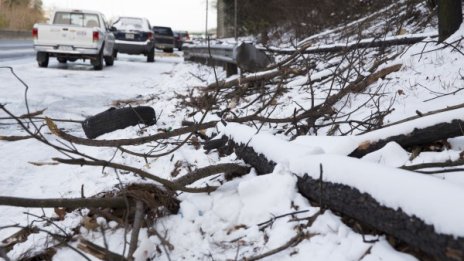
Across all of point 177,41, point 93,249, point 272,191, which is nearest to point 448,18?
point 272,191

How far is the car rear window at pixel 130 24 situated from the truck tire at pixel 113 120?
15.2 m

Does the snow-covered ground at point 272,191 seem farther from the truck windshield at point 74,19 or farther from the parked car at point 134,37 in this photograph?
the parked car at point 134,37

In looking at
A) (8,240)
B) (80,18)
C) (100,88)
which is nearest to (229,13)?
(80,18)

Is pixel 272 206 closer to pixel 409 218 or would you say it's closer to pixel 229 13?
pixel 409 218

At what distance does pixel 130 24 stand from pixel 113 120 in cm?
1563

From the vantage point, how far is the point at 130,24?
2055 centimetres

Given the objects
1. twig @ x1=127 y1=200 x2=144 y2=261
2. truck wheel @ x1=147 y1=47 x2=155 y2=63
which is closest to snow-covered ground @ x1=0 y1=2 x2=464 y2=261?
twig @ x1=127 y1=200 x2=144 y2=261

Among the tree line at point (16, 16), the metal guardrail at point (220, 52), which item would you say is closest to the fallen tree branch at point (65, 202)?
the metal guardrail at point (220, 52)

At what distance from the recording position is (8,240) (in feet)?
9.30

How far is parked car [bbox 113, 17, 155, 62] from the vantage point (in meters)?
20.0

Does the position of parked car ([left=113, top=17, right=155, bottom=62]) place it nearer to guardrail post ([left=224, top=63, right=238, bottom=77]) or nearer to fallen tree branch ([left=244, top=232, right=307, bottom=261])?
guardrail post ([left=224, top=63, right=238, bottom=77])

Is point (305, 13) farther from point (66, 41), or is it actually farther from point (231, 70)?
point (66, 41)

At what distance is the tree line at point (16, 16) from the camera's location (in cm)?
4659

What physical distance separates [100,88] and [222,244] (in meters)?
8.62
